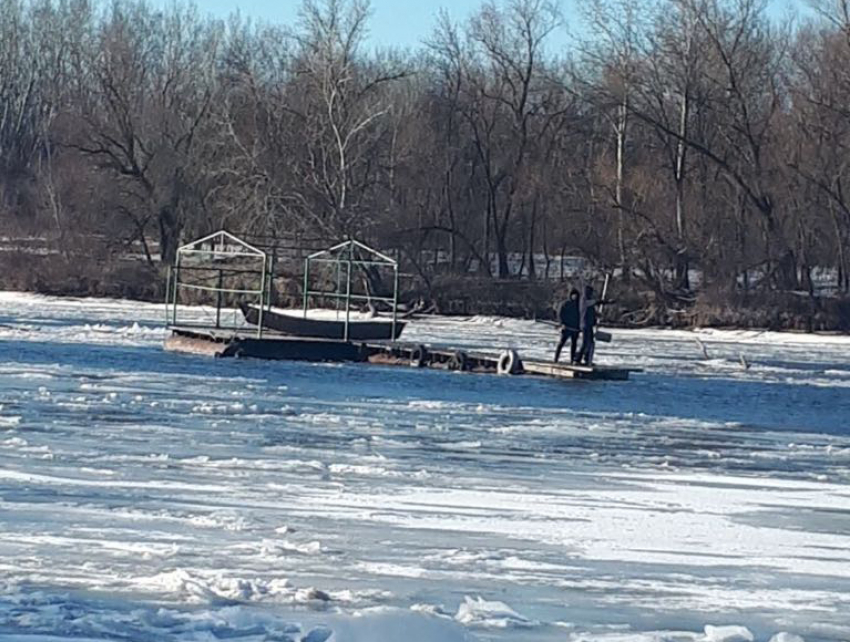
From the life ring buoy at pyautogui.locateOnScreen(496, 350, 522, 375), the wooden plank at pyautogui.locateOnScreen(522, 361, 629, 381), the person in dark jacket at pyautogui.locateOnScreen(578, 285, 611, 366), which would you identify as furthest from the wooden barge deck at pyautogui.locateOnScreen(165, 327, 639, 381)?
the person in dark jacket at pyautogui.locateOnScreen(578, 285, 611, 366)

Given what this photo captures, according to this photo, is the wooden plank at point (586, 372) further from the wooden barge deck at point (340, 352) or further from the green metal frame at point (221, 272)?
the green metal frame at point (221, 272)

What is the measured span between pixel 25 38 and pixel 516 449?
80.7 m

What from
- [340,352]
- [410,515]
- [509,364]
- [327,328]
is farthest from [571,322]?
[410,515]

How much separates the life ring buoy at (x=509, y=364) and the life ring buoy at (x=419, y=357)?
1983mm

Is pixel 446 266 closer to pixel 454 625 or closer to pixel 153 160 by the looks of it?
pixel 153 160

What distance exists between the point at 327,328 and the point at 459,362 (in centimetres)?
500

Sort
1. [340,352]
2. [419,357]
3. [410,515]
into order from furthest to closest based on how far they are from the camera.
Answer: [340,352] < [419,357] < [410,515]

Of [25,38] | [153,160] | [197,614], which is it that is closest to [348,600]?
[197,614]

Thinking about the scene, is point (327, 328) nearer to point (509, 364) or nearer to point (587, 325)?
point (509, 364)

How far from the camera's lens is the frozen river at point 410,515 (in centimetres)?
898

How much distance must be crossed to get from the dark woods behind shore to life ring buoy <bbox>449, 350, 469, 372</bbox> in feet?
67.1

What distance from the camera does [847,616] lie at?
30.9 ft

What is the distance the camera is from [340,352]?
34.8 m

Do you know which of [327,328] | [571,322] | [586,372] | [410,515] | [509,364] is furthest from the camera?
[327,328]
